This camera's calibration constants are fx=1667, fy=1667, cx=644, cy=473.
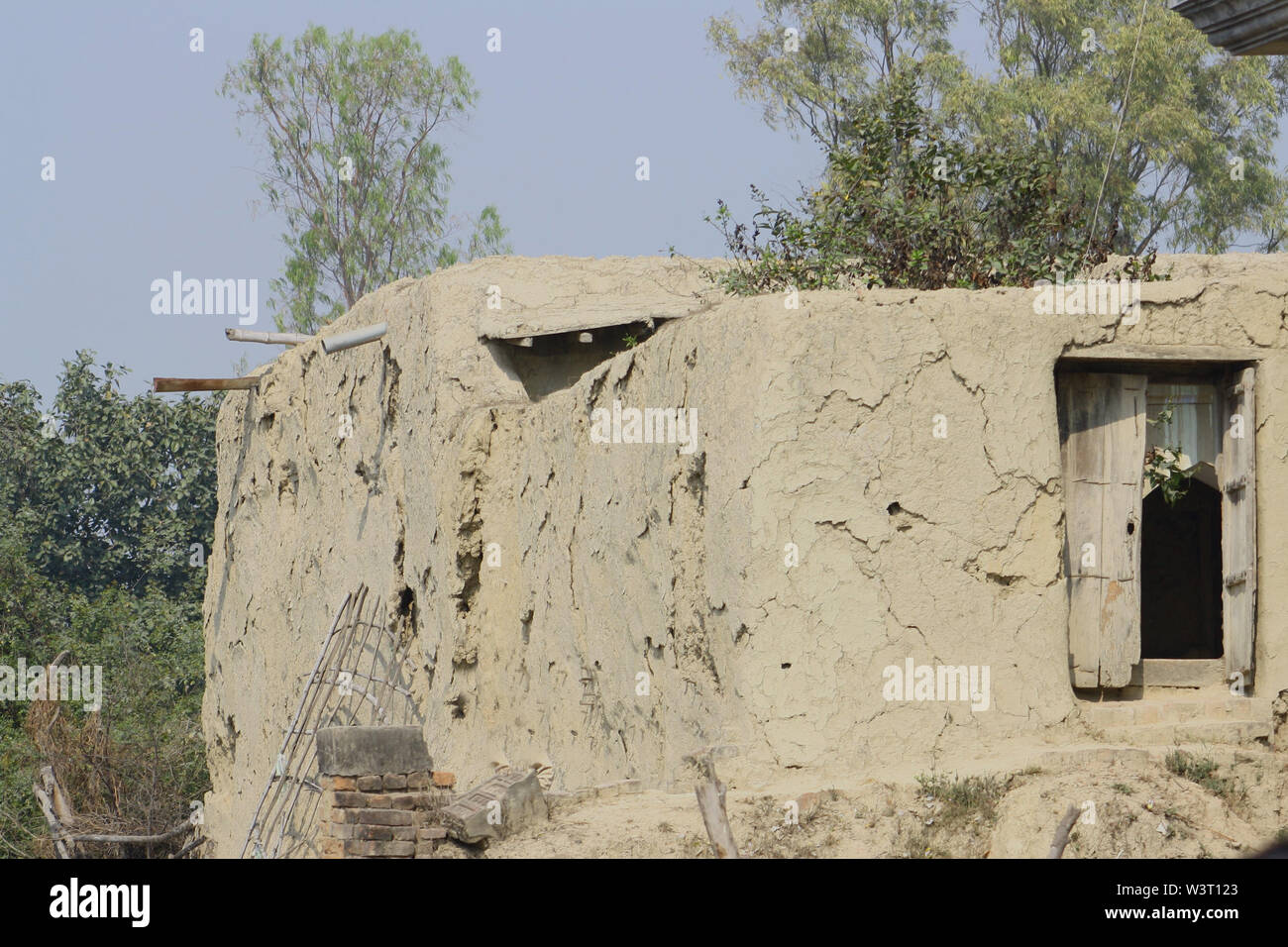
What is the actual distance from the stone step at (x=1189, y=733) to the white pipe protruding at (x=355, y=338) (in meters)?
5.87

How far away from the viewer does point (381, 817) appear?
795 centimetres

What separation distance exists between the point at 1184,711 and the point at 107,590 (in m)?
17.3

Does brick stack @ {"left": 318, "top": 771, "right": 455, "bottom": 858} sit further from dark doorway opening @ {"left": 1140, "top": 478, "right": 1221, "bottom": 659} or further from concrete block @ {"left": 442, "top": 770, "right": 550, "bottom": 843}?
dark doorway opening @ {"left": 1140, "top": 478, "right": 1221, "bottom": 659}

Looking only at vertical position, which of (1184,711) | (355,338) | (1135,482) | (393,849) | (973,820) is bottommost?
(393,849)

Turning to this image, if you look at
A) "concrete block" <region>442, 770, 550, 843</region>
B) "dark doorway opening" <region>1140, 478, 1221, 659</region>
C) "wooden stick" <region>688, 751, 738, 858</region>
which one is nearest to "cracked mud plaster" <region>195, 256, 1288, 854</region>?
"concrete block" <region>442, 770, 550, 843</region>

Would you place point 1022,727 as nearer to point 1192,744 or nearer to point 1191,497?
point 1192,744

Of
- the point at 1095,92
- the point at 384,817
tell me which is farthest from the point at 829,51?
the point at 384,817

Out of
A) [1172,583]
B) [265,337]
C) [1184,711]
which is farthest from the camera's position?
[265,337]

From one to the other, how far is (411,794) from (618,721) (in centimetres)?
158

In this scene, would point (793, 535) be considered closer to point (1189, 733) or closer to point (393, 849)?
point (1189, 733)

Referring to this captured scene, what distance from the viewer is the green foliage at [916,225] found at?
31.6 feet

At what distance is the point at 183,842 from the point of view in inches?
662
